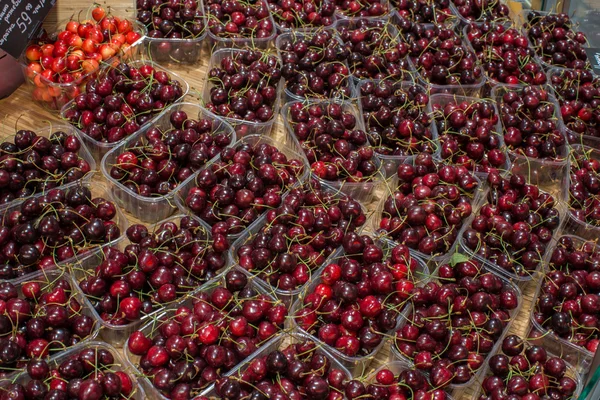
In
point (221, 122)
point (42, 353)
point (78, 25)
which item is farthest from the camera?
point (78, 25)

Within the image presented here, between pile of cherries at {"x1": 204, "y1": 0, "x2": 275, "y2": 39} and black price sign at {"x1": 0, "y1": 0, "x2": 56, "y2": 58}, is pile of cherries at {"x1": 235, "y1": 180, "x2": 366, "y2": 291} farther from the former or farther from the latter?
black price sign at {"x1": 0, "y1": 0, "x2": 56, "y2": 58}

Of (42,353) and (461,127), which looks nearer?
(42,353)

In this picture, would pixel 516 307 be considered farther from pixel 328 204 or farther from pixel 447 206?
pixel 328 204

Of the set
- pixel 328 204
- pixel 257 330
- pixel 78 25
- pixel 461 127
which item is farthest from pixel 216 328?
pixel 78 25

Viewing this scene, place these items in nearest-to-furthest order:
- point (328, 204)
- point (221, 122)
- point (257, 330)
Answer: point (257, 330)
point (328, 204)
point (221, 122)

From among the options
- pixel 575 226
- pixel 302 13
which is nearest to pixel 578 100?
pixel 575 226

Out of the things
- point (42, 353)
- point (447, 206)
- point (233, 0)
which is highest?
point (233, 0)
